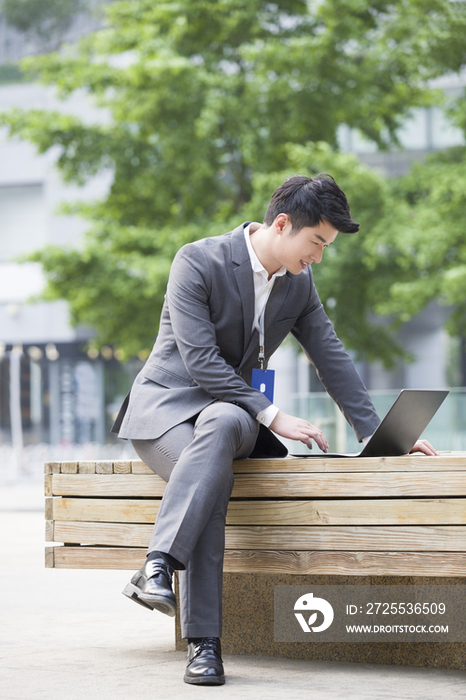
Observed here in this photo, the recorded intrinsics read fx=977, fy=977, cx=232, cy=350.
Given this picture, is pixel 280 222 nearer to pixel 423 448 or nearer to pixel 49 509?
pixel 423 448

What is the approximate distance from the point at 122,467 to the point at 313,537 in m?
0.87

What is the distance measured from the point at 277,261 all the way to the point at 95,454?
17550mm

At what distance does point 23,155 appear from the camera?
23.9 m

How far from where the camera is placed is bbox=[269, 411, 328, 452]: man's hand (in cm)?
359

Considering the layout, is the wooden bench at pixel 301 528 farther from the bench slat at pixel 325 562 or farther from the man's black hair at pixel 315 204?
the man's black hair at pixel 315 204

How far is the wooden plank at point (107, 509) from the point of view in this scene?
3.87m

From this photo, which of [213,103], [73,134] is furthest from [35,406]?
[213,103]

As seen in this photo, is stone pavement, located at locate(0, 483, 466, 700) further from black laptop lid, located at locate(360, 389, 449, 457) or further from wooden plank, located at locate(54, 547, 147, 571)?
black laptop lid, located at locate(360, 389, 449, 457)

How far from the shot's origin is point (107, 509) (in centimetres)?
395

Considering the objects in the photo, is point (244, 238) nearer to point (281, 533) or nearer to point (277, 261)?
point (277, 261)

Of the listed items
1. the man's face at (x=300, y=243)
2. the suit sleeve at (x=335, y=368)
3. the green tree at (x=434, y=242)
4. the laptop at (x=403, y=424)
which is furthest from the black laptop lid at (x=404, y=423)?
the green tree at (x=434, y=242)

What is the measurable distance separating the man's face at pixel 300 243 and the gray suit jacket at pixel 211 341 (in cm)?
15

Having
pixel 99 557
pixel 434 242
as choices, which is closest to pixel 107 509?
pixel 99 557

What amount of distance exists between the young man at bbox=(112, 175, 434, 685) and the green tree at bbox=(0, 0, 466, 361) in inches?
357
